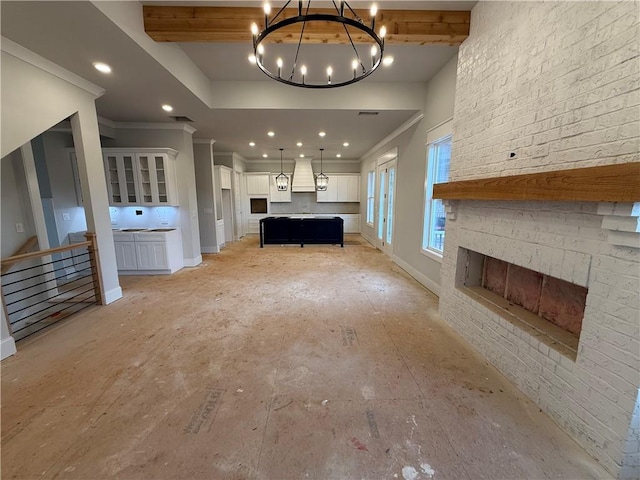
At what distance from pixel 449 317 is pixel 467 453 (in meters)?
1.66

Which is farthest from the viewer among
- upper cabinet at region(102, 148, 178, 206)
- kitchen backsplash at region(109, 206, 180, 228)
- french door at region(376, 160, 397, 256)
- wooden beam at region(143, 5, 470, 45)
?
french door at region(376, 160, 397, 256)

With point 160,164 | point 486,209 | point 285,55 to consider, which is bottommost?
point 486,209

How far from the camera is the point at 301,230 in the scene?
7.64 metres

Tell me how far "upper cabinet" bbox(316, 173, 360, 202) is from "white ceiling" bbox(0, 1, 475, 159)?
343 cm

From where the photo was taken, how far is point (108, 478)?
1.35m

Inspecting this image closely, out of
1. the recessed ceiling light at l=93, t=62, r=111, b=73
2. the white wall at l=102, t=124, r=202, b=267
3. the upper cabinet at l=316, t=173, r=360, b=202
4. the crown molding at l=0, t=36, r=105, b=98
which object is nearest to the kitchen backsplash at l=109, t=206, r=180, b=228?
the white wall at l=102, t=124, r=202, b=267

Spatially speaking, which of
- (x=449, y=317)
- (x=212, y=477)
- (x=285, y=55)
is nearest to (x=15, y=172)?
(x=285, y=55)

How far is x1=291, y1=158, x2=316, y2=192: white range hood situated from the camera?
958 cm

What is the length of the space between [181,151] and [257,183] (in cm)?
454

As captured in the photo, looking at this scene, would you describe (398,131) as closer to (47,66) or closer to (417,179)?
(417,179)

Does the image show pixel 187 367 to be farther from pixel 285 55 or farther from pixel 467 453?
pixel 285 55

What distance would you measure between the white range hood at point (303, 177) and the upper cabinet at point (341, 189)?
494 millimetres

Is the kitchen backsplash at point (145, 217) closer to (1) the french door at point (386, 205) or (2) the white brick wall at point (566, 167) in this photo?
(1) the french door at point (386, 205)

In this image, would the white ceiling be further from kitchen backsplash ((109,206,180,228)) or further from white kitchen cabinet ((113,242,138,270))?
white kitchen cabinet ((113,242,138,270))
